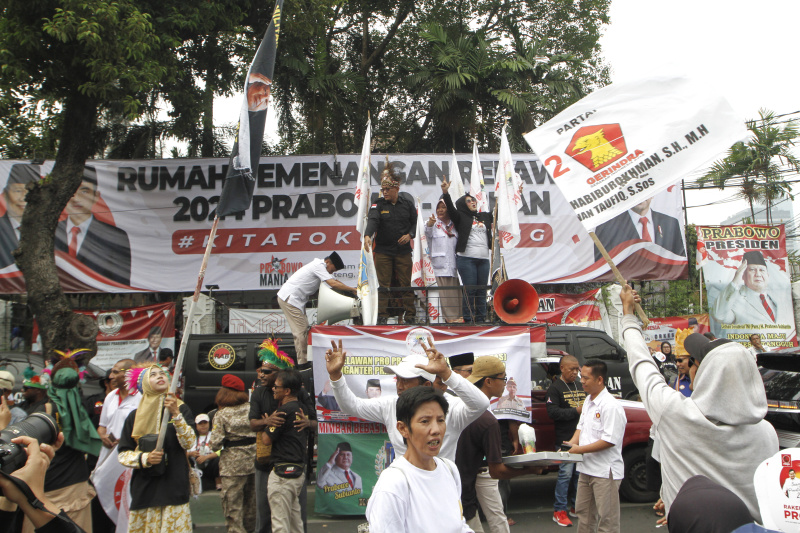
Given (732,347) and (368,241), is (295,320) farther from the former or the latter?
(732,347)

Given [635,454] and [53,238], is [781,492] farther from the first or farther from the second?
[53,238]

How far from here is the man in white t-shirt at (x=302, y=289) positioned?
8633mm

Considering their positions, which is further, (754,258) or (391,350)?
(754,258)

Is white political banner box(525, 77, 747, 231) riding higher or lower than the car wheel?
higher

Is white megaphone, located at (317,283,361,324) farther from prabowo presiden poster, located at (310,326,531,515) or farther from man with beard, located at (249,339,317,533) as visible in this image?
man with beard, located at (249,339,317,533)

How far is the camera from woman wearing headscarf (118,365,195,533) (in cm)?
501

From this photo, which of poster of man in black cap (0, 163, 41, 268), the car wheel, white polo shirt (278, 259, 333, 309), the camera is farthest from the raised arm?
poster of man in black cap (0, 163, 41, 268)

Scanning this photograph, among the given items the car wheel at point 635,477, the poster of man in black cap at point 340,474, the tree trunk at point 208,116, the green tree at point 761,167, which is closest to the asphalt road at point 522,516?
the car wheel at point 635,477

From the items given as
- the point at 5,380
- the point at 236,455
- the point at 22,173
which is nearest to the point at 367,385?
the point at 236,455

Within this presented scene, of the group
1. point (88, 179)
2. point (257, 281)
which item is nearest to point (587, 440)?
point (257, 281)

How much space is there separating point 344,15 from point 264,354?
17.0 m

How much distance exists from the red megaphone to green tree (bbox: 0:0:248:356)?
23.3 feet

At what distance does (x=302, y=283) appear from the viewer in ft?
28.5

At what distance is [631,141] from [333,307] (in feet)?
14.8
